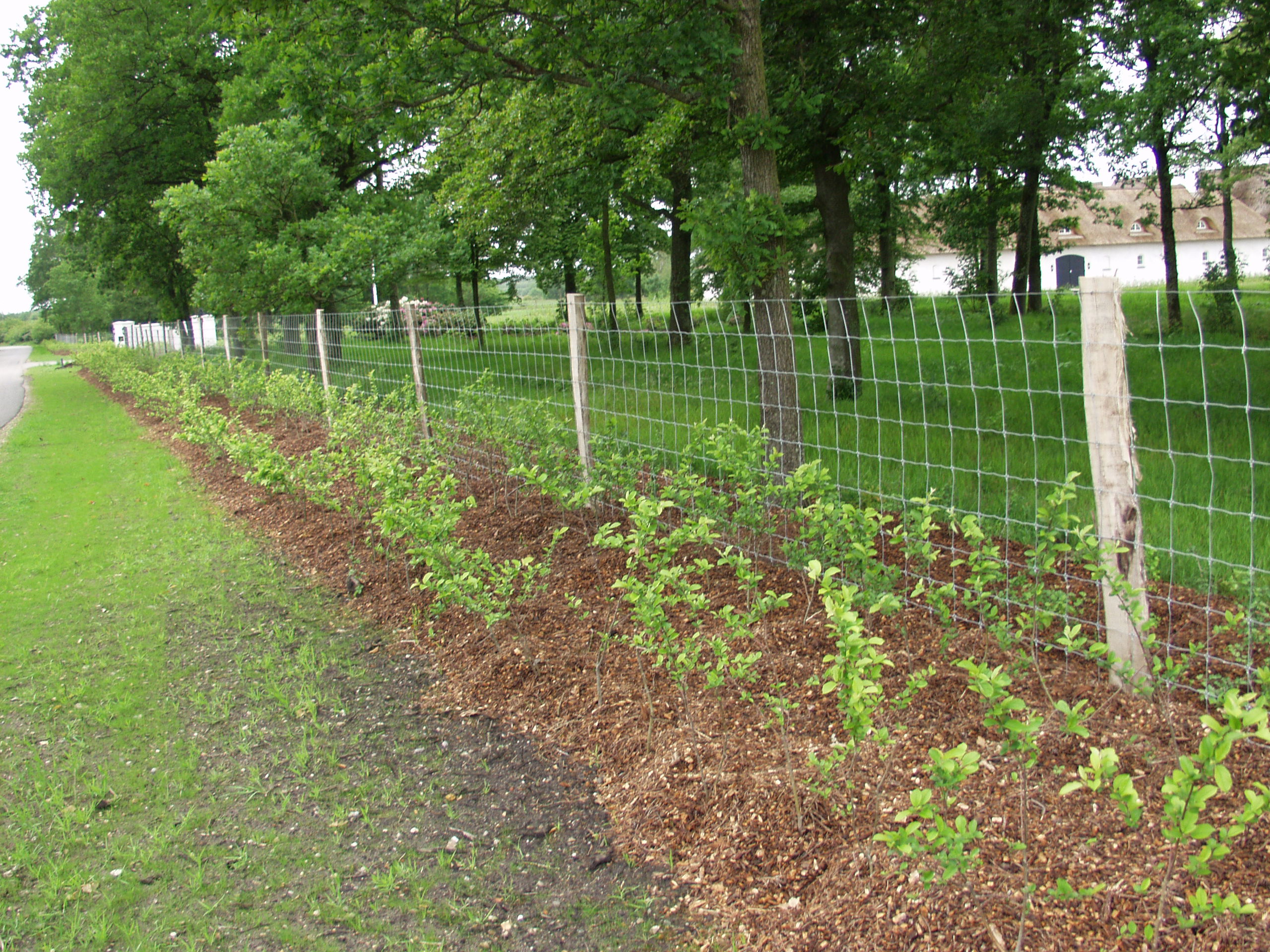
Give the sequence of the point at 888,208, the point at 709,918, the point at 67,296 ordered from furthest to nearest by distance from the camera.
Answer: the point at 67,296
the point at 888,208
the point at 709,918

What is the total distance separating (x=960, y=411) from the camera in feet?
29.2

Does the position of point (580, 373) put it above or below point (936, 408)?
above

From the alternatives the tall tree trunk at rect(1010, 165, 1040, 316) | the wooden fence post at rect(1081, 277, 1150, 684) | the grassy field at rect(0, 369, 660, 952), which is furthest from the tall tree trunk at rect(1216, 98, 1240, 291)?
the grassy field at rect(0, 369, 660, 952)

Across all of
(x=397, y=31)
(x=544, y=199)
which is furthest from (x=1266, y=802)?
(x=544, y=199)

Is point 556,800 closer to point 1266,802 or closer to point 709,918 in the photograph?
point 709,918

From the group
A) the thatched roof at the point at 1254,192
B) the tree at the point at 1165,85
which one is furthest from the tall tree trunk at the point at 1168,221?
the thatched roof at the point at 1254,192

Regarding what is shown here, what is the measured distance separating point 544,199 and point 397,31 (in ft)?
30.6

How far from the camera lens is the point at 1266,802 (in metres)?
1.81

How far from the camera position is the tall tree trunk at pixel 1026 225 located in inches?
688

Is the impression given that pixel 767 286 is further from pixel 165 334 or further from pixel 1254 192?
pixel 1254 192

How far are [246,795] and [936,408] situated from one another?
23.1 feet

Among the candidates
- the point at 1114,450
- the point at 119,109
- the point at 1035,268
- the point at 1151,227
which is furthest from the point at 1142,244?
the point at 1114,450

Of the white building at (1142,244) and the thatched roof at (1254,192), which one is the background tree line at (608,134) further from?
the white building at (1142,244)

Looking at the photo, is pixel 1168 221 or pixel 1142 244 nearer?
pixel 1168 221
